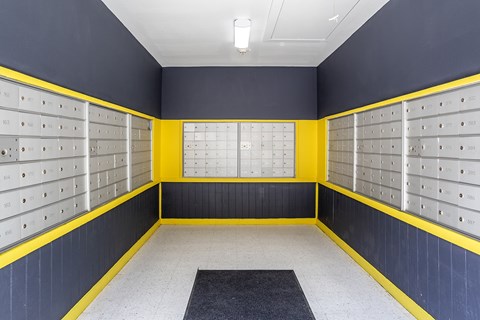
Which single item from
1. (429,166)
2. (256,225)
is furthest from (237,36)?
(256,225)

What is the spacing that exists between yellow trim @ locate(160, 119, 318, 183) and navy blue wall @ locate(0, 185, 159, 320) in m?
1.62

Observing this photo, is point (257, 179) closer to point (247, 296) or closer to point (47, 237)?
point (247, 296)

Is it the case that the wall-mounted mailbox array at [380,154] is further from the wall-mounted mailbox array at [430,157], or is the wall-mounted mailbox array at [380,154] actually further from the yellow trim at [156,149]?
the yellow trim at [156,149]

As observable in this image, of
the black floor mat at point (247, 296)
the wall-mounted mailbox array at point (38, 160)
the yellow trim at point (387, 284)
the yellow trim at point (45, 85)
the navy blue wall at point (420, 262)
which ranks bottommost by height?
the black floor mat at point (247, 296)

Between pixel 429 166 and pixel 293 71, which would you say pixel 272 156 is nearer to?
pixel 293 71

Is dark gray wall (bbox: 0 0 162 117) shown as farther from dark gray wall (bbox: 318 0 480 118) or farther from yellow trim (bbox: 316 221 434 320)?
yellow trim (bbox: 316 221 434 320)

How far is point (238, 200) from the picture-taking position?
488 centimetres

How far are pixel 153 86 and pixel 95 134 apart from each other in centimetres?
202

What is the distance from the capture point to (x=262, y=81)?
4887 mm

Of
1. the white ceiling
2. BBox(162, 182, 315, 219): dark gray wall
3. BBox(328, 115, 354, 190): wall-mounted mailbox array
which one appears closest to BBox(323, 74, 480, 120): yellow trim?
BBox(328, 115, 354, 190): wall-mounted mailbox array

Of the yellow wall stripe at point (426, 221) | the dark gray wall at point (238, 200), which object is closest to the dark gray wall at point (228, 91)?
the dark gray wall at point (238, 200)

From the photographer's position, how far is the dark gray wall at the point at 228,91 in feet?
16.0

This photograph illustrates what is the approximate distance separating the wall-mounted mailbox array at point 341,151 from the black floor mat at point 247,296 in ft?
4.70

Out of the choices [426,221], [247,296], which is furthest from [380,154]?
[247,296]
